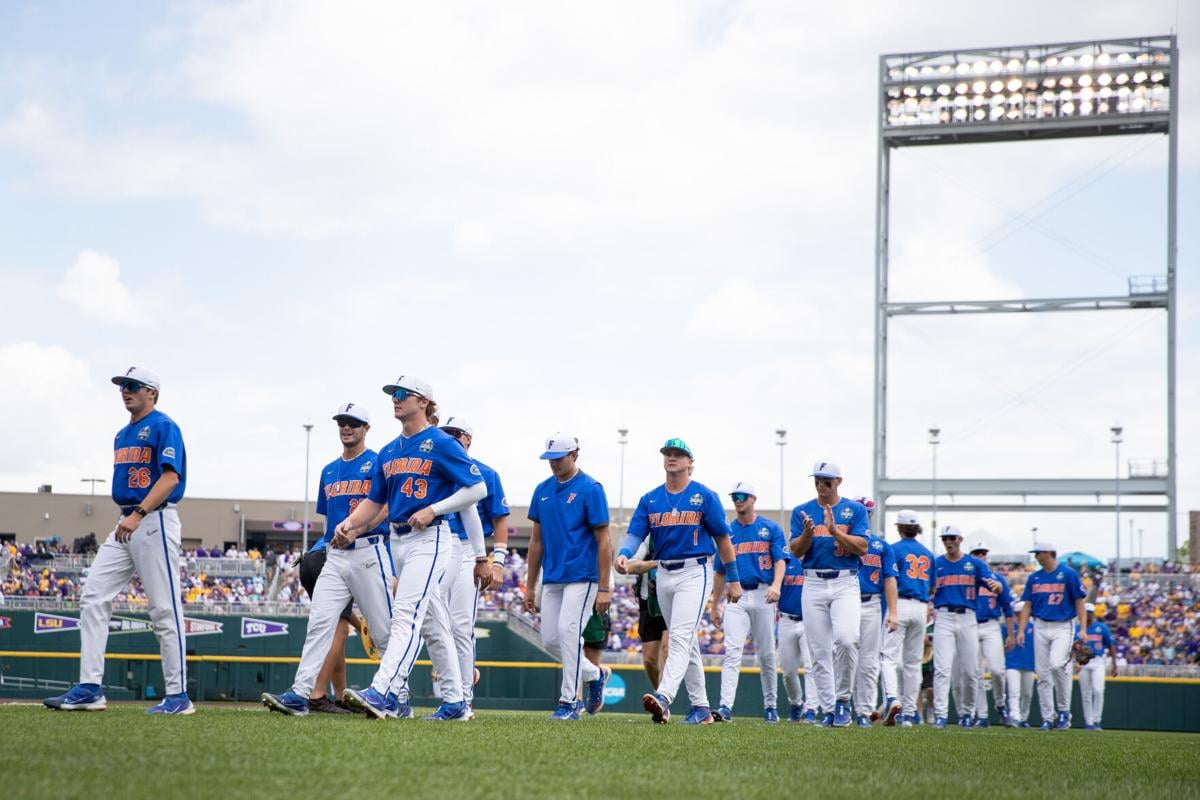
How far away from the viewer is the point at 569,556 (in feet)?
36.3

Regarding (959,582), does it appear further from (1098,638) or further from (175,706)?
(175,706)

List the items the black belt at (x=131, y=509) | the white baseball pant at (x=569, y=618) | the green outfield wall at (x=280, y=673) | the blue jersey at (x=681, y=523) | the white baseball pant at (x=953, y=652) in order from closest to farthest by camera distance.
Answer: the black belt at (x=131, y=509) → the white baseball pant at (x=569, y=618) → the blue jersey at (x=681, y=523) → the white baseball pant at (x=953, y=652) → the green outfield wall at (x=280, y=673)

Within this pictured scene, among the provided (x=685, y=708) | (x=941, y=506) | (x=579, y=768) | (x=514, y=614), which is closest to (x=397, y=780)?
(x=579, y=768)

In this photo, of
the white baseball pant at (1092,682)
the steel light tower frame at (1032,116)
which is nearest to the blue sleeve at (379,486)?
the white baseball pant at (1092,682)

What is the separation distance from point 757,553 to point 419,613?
636cm

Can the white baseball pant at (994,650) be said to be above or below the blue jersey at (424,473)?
below

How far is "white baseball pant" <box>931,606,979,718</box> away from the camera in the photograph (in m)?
16.4

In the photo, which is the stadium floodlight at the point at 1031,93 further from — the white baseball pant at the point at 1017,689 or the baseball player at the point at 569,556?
the baseball player at the point at 569,556

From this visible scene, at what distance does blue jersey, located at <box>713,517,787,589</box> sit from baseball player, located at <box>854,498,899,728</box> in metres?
0.99

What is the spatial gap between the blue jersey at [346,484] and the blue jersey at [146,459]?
1.35m

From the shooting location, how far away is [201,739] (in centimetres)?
704

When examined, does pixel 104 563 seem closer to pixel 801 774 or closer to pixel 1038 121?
pixel 801 774

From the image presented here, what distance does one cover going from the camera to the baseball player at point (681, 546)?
1115cm

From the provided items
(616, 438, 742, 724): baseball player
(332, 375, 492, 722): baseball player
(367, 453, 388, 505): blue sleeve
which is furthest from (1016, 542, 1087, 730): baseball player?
(367, 453, 388, 505): blue sleeve
